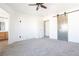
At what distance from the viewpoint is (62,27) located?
8.26 metres

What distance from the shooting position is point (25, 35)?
902cm

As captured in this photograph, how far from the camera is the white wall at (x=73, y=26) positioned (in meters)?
6.68

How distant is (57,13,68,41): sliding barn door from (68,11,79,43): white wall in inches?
15.4

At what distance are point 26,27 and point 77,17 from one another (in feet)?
13.6

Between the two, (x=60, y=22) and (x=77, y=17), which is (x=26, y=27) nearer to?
(x=60, y=22)

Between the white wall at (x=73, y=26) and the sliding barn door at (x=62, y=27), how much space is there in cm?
39

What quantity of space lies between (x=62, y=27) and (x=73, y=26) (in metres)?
1.34

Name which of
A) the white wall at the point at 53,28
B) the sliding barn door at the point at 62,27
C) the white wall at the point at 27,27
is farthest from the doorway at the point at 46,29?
the sliding barn door at the point at 62,27

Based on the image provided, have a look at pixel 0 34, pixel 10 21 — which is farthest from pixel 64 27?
pixel 0 34

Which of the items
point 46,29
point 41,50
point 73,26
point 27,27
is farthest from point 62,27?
point 41,50

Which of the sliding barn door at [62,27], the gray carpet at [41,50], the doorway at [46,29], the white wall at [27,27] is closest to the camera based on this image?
the gray carpet at [41,50]

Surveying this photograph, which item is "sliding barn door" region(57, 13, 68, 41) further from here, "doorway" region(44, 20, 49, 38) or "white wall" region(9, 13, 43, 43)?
"white wall" region(9, 13, 43, 43)

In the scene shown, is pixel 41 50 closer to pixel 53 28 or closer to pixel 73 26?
pixel 73 26

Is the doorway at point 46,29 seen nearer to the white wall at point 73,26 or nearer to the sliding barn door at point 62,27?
the sliding barn door at point 62,27
